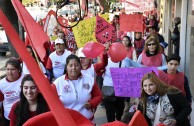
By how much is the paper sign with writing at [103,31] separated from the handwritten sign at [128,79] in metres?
2.00

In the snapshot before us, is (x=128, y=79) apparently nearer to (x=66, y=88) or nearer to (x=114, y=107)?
(x=66, y=88)

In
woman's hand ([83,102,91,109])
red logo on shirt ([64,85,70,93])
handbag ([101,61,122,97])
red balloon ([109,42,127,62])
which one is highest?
red balloon ([109,42,127,62])

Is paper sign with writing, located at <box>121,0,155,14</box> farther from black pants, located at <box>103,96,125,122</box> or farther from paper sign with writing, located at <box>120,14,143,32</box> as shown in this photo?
black pants, located at <box>103,96,125,122</box>

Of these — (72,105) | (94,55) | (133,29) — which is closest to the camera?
(72,105)

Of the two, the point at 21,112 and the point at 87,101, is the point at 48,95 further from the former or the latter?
the point at 87,101

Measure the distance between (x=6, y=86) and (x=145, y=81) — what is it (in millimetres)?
1618

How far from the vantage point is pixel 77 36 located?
6.52m

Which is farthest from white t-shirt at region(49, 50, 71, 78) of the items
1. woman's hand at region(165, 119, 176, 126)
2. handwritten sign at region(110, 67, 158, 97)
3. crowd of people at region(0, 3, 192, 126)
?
woman's hand at region(165, 119, 176, 126)

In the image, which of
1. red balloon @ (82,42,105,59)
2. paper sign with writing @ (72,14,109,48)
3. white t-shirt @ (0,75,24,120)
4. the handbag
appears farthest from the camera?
paper sign with writing @ (72,14,109,48)

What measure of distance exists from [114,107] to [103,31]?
1.49 metres

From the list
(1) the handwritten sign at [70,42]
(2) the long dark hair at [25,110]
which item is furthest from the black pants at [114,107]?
(1) the handwritten sign at [70,42]

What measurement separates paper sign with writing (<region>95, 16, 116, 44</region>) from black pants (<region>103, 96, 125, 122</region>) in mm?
1216

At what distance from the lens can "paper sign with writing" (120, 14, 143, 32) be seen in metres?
8.15

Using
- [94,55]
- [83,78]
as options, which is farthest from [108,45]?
[83,78]
